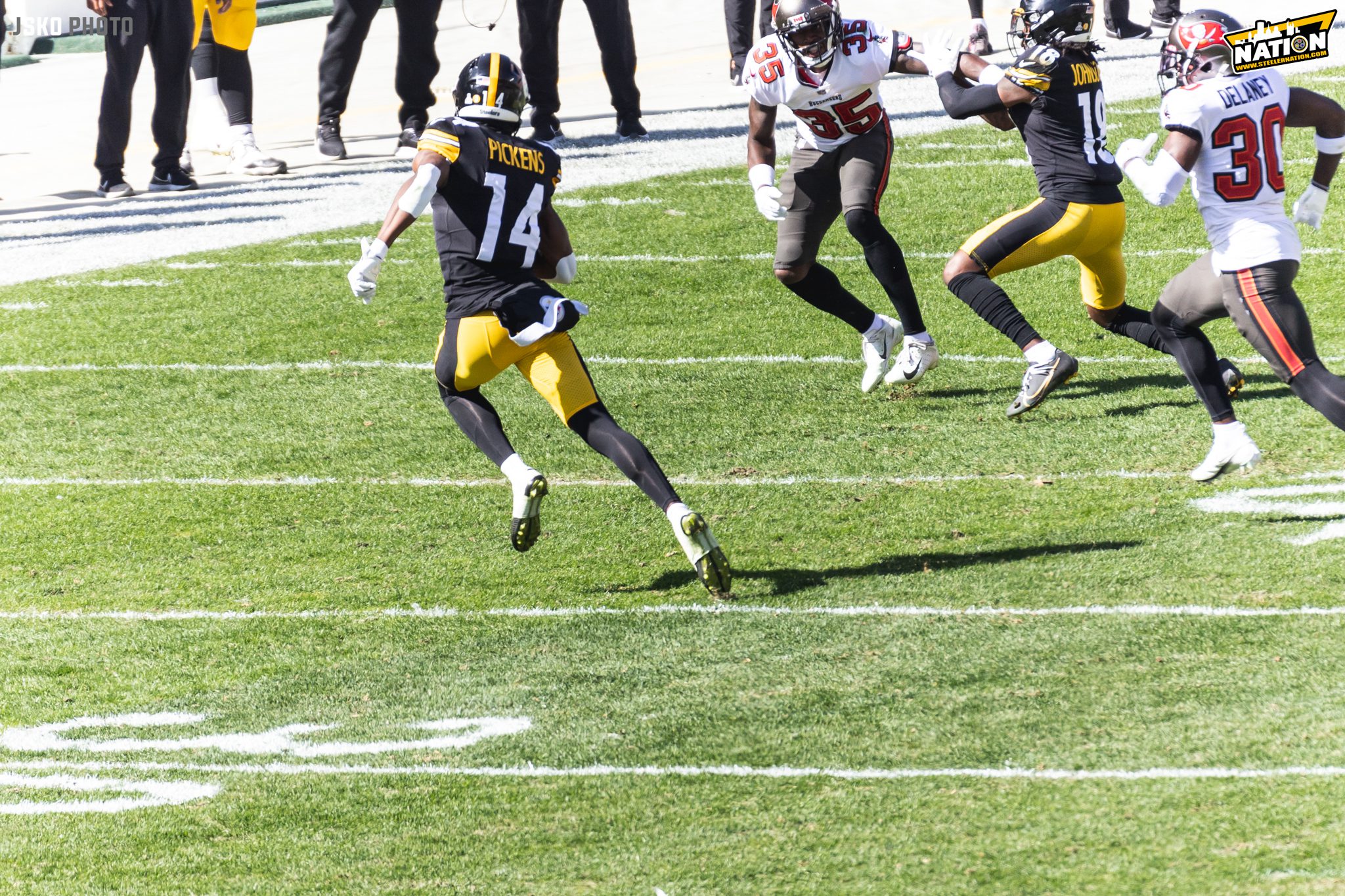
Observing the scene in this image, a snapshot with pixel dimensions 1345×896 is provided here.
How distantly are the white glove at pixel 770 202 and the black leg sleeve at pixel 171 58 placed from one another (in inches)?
222

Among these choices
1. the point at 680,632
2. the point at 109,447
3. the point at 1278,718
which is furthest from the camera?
the point at 109,447

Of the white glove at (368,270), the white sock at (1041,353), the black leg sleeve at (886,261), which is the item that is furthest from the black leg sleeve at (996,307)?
the white glove at (368,270)

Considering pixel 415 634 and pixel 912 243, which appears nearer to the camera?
pixel 415 634

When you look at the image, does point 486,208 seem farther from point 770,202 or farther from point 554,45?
point 554,45

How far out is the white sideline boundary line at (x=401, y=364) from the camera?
29.0ft

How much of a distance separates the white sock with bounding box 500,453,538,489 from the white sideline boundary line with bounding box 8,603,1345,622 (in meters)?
0.46

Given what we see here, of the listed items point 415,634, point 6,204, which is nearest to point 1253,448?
point 415,634

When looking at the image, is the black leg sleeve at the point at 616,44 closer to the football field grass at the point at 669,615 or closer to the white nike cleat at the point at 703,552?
the football field grass at the point at 669,615

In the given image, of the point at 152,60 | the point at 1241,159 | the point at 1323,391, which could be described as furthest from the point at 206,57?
the point at 1323,391

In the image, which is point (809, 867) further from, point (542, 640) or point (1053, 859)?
point (542, 640)

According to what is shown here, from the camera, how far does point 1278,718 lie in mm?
4500

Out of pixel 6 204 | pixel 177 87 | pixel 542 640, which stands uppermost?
pixel 177 87

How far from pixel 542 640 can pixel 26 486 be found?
329cm

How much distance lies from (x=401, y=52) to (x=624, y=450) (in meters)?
7.49
